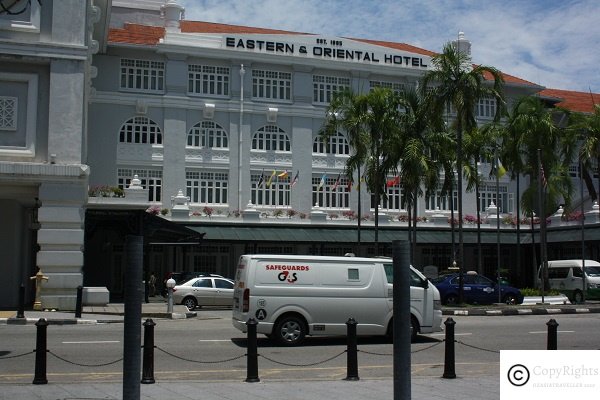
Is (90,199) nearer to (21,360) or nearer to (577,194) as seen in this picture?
(21,360)

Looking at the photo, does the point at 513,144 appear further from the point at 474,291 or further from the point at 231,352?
the point at 231,352

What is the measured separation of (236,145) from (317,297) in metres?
30.8

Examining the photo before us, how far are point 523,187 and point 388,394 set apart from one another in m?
45.2

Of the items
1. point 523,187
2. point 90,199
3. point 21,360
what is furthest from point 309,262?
point 523,187

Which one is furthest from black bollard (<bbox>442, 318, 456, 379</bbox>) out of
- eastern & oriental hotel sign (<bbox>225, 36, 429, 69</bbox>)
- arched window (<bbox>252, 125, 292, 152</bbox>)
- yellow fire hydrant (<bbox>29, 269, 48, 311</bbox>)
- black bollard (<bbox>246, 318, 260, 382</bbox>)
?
eastern & oriental hotel sign (<bbox>225, 36, 429, 69</bbox>)

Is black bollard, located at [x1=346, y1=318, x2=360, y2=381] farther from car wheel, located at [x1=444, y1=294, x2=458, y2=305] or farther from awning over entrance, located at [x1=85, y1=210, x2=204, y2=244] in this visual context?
awning over entrance, located at [x1=85, y1=210, x2=204, y2=244]

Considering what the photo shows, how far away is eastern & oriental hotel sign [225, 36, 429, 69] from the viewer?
153 ft

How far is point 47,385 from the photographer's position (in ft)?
36.1

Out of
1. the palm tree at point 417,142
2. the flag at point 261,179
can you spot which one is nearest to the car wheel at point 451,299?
the palm tree at point 417,142

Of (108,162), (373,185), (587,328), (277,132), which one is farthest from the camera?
(277,132)

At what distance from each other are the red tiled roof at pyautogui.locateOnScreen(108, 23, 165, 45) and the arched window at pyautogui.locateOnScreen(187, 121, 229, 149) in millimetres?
5776

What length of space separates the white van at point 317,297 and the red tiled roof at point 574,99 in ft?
142

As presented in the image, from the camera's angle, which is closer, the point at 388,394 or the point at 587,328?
the point at 388,394

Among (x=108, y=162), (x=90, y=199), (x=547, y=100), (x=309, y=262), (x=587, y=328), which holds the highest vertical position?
(x=547, y=100)
